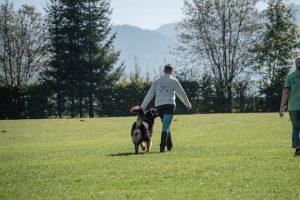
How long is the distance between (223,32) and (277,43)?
6287 millimetres

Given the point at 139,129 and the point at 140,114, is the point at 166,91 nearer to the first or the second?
the point at 140,114

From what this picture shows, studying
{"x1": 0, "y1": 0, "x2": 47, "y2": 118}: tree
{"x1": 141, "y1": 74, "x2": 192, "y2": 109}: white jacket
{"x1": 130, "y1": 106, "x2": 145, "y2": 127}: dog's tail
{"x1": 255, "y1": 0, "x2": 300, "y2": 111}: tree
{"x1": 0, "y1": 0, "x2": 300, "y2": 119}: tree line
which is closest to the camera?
{"x1": 130, "y1": 106, "x2": 145, "y2": 127}: dog's tail

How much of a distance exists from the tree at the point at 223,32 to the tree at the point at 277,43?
2262 millimetres

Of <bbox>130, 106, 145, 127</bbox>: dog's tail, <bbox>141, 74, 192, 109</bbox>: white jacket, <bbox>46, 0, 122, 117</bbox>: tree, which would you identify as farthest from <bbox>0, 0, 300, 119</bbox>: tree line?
<bbox>130, 106, 145, 127</bbox>: dog's tail

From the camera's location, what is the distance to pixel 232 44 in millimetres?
56688

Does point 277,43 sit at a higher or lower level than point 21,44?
lower

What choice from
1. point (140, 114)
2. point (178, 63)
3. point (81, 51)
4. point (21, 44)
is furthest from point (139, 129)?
point (21, 44)

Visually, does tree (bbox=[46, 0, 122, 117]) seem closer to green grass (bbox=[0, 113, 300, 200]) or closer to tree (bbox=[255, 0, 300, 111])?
tree (bbox=[255, 0, 300, 111])

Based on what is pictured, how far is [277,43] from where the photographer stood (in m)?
52.6

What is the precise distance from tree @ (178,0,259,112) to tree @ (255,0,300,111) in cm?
226

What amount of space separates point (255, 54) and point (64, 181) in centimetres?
4819

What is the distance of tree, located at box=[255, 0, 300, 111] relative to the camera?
52.6 m

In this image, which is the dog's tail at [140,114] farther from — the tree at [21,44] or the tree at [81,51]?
the tree at [21,44]

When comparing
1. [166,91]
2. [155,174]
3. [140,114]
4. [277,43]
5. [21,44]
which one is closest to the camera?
[155,174]
